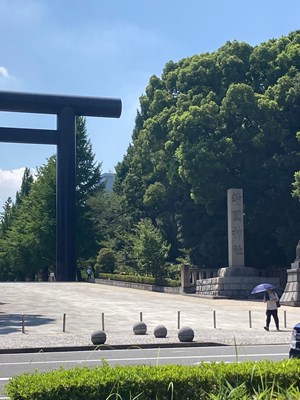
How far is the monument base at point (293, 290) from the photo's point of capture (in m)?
36.1

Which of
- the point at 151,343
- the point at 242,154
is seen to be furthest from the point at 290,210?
the point at 151,343

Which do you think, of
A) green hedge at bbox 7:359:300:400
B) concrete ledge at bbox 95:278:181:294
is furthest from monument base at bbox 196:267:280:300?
green hedge at bbox 7:359:300:400

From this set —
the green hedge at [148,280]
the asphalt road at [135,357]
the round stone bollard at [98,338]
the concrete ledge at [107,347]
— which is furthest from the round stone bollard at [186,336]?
the green hedge at [148,280]

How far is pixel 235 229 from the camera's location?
41.8 meters

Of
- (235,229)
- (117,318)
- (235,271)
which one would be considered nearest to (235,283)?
(235,271)

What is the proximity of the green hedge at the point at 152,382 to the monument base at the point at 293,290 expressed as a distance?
29545 millimetres

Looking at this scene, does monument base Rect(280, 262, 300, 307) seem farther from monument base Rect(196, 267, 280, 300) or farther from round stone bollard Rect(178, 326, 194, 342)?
round stone bollard Rect(178, 326, 194, 342)

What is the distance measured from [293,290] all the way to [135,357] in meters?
22.6

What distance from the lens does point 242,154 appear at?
46219mm

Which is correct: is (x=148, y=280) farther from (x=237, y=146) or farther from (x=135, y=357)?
(x=135, y=357)

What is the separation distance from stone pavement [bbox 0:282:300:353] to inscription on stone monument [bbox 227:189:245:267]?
8.81 feet

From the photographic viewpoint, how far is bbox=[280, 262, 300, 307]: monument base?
36125 millimetres

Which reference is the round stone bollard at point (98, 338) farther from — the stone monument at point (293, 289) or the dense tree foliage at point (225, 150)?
the dense tree foliage at point (225, 150)

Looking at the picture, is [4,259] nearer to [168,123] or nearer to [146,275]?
[146,275]
